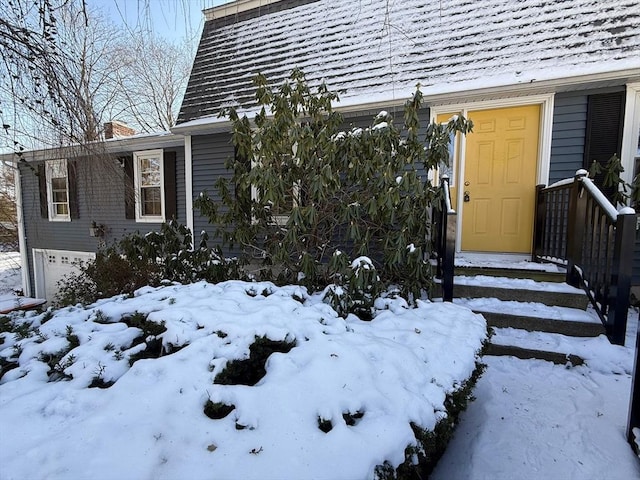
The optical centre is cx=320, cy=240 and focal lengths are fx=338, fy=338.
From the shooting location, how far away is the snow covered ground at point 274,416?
3.91ft

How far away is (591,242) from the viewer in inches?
120

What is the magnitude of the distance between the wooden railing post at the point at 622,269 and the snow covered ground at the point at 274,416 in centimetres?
29

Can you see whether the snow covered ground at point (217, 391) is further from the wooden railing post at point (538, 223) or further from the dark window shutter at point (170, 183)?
the dark window shutter at point (170, 183)

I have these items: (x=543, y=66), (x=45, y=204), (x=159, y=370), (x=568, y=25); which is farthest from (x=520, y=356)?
(x=45, y=204)

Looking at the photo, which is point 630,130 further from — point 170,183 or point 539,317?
point 170,183

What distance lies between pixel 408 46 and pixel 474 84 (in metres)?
1.41

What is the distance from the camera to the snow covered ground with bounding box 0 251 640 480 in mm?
1190

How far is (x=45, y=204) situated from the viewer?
8.90 metres

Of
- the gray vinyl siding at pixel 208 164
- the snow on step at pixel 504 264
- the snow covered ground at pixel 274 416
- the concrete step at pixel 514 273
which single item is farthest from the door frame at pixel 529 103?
the gray vinyl siding at pixel 208 164

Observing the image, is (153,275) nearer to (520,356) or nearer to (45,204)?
(520,356)

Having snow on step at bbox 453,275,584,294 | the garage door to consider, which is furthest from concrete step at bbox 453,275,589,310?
the garage door

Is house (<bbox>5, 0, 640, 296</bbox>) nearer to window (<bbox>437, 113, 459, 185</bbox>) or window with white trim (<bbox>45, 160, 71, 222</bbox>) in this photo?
window (<bbox>437, 113, 459, 185</bbox>)

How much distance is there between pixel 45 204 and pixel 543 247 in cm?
1108

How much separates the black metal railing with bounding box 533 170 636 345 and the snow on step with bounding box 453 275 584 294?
15 cm
